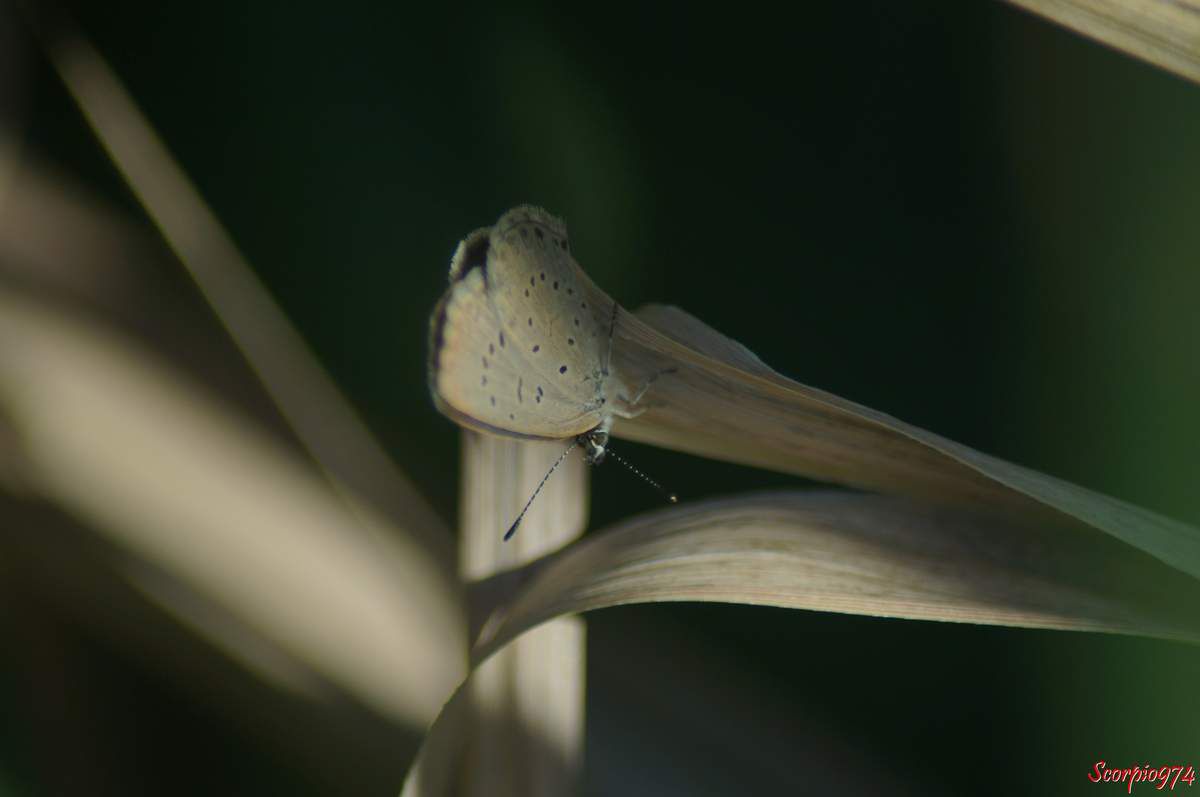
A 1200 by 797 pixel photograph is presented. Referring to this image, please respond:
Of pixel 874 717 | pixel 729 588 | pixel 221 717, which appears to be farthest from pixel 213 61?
pixel 874 717

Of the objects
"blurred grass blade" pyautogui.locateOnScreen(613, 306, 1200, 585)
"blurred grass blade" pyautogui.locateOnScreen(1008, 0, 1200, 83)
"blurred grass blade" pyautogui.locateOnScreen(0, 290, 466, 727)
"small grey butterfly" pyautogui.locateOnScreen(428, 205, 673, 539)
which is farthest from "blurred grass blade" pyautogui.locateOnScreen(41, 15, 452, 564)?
"blurred grass blade" pyautogui.locateOnScreen(1008, 0, 1200, 83)

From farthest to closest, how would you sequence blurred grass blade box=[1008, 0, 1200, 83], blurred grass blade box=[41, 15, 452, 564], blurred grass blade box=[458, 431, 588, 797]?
blurred grass blade box=[41, 15, 452, 564]
blurred grass blade box=[458, 431, 588, 797]
blurred grass blade box=[1008, 0, 1200, 83]

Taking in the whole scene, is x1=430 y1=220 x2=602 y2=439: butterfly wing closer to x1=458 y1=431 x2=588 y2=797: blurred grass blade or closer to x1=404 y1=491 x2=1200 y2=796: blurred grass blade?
x1=458 y1=431 x2=588 y2=797: blurred grass blade

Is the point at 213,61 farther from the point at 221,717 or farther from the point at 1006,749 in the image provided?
the point at 1006,749

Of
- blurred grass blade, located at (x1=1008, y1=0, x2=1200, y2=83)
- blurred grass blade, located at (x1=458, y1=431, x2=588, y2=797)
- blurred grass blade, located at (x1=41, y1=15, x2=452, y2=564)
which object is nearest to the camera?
blurred grass blade, located at (x1=1008, y1=0, x2=1200, y2=83)
